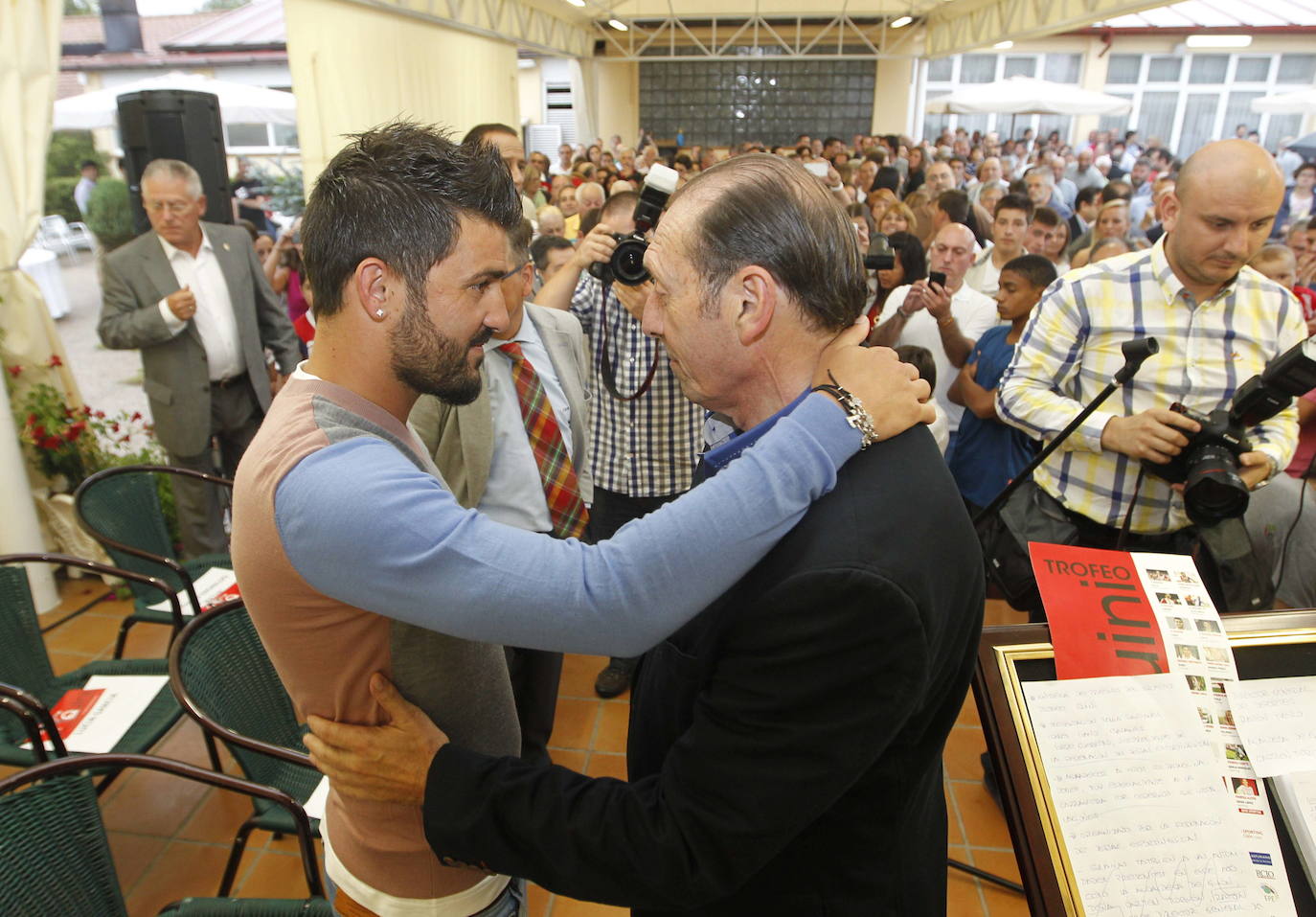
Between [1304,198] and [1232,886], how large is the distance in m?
10.4

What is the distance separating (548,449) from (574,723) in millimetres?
1200

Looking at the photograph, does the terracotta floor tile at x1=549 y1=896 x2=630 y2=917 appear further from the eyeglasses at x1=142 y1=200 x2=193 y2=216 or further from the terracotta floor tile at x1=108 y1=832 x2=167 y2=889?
the eyeglasses at x1=142 y1=200 x2=193 y2=216

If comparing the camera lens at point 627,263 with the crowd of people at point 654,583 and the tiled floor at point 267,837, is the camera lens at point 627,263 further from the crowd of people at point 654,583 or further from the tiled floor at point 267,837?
the tiled floor at point 267,837

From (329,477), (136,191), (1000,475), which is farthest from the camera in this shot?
(136,191)

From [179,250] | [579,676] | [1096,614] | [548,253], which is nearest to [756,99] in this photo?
[548,253]

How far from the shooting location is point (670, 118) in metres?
19.5

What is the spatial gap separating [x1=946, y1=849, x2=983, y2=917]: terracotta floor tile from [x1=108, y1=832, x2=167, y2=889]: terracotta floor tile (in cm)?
224

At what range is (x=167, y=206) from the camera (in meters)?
3.34

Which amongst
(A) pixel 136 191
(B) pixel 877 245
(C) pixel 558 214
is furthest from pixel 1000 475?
(A) pixel 136 191

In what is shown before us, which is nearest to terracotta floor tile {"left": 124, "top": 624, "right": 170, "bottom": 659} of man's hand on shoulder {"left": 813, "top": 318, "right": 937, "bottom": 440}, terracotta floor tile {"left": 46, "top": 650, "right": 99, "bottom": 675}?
terracotta floor tile {"left": 46, "top": 650, "right": 99, "bottom": 675}

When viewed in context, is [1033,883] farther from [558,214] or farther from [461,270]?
[558,214]

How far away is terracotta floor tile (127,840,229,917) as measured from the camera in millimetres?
2188

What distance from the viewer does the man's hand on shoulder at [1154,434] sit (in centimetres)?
185

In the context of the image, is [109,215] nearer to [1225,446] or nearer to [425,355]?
[425,355]
